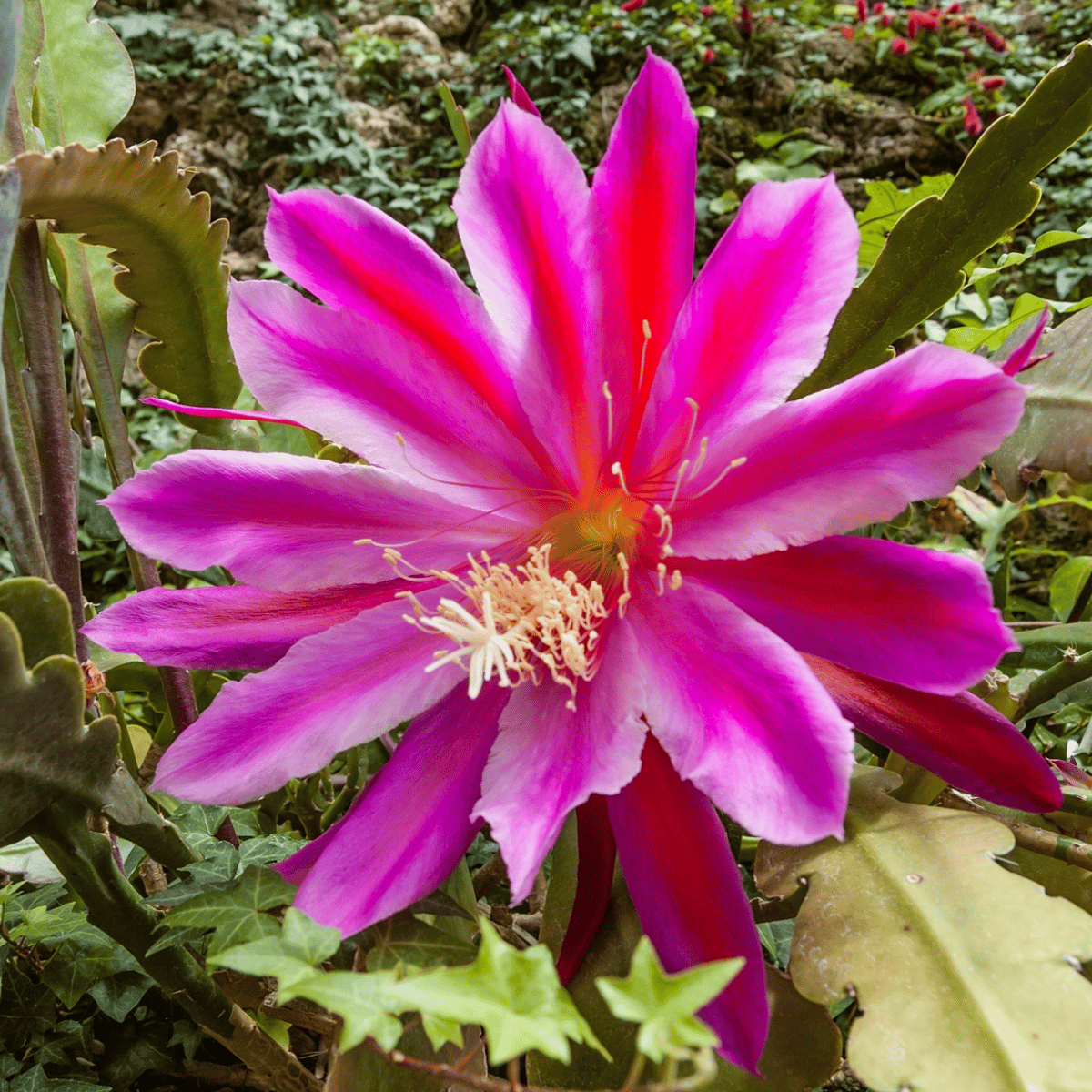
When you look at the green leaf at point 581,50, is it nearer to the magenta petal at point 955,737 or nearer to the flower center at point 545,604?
the flower center at point 545,604

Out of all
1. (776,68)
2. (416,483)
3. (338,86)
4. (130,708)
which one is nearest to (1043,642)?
(416,483)

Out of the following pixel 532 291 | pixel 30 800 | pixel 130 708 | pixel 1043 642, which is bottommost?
pixel 130 708

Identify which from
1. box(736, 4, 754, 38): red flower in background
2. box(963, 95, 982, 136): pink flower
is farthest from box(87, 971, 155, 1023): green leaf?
box(736, 4, 754, 38): red flower in background

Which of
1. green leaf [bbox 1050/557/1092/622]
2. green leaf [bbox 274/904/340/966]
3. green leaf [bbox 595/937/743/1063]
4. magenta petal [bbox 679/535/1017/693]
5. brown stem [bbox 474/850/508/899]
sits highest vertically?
magenta petal [bbox 679/535/1017/693]

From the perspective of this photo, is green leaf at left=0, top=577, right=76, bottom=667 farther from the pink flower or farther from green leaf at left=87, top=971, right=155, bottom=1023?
the pink flower

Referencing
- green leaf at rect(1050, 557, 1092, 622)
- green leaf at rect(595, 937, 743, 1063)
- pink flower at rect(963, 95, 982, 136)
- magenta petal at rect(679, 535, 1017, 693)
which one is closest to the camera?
green leaf at rect(595, 937, 743, 1063)

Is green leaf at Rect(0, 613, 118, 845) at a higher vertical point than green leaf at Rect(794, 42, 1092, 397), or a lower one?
lower

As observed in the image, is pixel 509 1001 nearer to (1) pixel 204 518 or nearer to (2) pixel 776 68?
(1) pixel 204 518
